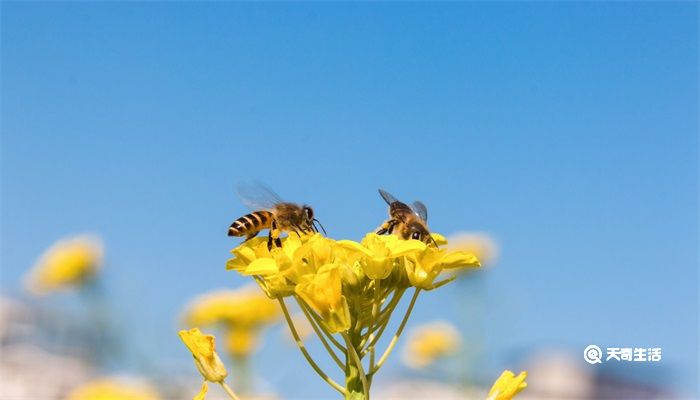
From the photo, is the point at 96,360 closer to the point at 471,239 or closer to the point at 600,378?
the point at 471,239

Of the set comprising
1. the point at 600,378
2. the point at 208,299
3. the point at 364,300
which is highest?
the point at 600,378

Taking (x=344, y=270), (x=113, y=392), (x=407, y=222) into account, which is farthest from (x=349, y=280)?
(x=113, y=392)

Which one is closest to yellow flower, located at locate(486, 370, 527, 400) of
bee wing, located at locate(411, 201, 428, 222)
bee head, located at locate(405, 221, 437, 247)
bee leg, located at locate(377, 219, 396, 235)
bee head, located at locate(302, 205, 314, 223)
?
bee head, located at locate(405, 221, 437, 247)

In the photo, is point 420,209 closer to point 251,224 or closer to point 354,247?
point 251,224

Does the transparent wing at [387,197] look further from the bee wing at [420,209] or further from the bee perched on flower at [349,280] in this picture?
the bee perched on flower at [349,280]

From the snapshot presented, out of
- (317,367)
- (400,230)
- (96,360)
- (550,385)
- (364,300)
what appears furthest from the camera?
(550,385)

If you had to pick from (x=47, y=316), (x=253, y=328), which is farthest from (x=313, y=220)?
(x=47, y=316)
